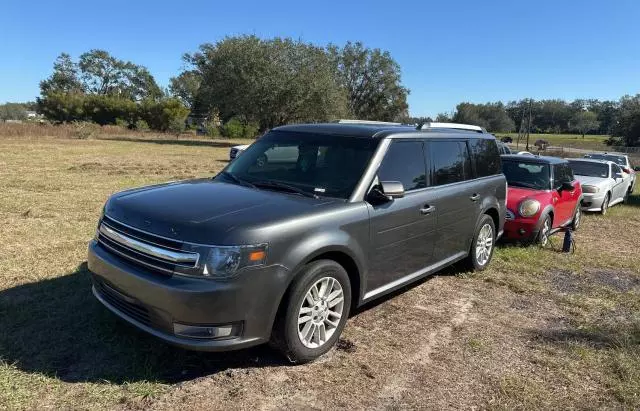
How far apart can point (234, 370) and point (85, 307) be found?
1866 mm

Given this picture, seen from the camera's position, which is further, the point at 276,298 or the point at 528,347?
the point at 528,347

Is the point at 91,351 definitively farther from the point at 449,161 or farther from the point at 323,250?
the point at 449,161

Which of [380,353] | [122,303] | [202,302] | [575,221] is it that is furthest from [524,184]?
[122,303]

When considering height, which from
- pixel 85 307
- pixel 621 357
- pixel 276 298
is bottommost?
pixel 621 357

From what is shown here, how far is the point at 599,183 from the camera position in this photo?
12.5 m

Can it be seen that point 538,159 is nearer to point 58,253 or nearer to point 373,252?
point 373,252

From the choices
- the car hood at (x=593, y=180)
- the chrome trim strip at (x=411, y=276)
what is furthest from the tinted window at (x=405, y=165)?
the car hood at (x=593, y=180)

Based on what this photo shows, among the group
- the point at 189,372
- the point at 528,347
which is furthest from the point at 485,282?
the point at 189,372

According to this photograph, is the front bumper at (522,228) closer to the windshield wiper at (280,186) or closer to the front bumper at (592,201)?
the windshield wiper at (280,186)

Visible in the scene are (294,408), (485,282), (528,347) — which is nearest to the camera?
(294,408)

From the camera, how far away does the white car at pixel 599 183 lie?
12.3 metres

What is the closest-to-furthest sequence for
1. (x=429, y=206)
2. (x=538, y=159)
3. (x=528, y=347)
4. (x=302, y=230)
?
(x=302, y=230)
(x=528, y=347)
(x=429, y=206)
(x=538, y=159)

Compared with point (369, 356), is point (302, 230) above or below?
above

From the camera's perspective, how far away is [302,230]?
11.5 ft
